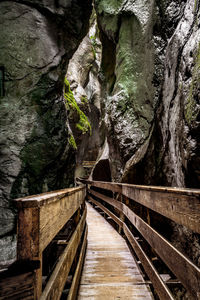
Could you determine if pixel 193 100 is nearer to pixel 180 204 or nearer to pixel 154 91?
pixel 180 204

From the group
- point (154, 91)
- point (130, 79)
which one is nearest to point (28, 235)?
point (154, 91)

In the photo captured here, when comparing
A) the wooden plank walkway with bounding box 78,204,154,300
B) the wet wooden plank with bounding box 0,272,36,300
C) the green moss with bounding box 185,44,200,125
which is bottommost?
the wooden plank walkway with bounding box 78,204,154,300

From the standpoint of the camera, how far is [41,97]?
6.42m

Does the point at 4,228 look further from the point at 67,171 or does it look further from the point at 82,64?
the point at 82,64

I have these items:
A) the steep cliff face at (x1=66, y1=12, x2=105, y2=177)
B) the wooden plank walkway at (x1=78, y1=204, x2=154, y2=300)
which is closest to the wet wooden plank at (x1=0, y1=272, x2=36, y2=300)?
the wooden plank walkway at (x1=78, y1=204, x2=154, y2=300)

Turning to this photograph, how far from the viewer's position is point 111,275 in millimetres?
2748

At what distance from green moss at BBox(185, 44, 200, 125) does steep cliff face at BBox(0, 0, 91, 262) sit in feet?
14.5

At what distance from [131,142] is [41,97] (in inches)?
144

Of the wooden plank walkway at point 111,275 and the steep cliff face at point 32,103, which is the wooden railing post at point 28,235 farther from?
the steep cliff face at point 32,103

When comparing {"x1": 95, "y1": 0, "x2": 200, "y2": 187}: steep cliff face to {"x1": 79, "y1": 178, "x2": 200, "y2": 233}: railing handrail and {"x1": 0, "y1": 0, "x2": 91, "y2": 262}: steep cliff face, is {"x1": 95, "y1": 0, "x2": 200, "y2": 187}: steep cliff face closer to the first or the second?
{"x1": 79, "y1": 178, "x2": 200, "y2": 233}: railing handrail

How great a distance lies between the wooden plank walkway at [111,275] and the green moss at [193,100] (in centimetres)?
265

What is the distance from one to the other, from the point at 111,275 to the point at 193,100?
312 cm

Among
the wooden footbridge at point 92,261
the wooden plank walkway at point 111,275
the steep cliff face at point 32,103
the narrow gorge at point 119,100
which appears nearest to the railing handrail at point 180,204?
the wooden footbridge at point 92,261

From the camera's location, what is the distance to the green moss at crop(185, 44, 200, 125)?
10.6 feet
